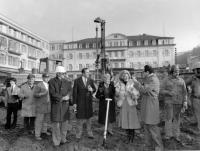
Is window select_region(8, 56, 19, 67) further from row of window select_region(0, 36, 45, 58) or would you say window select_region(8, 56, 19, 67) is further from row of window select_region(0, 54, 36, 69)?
row of window select_region(0, 36, 45, 58)

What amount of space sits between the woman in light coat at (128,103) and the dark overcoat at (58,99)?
1448 millimetres

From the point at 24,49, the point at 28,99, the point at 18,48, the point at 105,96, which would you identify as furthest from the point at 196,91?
the point at 24,49

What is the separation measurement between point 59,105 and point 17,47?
154 ft

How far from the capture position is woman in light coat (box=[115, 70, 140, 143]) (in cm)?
533

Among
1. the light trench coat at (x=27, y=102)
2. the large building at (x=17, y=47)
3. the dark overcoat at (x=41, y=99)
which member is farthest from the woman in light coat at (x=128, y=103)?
the large building at (x=17, y=47)

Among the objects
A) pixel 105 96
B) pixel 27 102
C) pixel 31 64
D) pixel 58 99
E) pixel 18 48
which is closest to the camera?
pixel 58 99

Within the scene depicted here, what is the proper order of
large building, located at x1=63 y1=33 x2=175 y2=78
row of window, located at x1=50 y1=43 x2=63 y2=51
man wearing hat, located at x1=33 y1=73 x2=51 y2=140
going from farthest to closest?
row of window, located at x1=50 y1=43 x2=63 y2=51
large building, located at x1=63 y1=33 x2=175 y2=78
man wearing hat, located at x1=33 y1=73 x2=51 y2=140

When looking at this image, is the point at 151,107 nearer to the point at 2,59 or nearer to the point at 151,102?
the point at 151,102

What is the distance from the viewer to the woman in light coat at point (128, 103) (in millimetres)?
5328

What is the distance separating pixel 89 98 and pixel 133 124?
1462 mm

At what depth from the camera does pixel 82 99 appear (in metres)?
5.77

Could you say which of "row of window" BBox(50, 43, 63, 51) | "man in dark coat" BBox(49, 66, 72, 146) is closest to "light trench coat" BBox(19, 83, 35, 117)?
"man in dark coat" BBox(49, 66, 72, 146)

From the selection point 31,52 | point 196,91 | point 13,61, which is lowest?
point 196,91

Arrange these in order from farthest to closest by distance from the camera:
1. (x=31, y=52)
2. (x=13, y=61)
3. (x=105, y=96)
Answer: (x=31, y=52)
(x=13, y=61)
(x=105, y=96)
